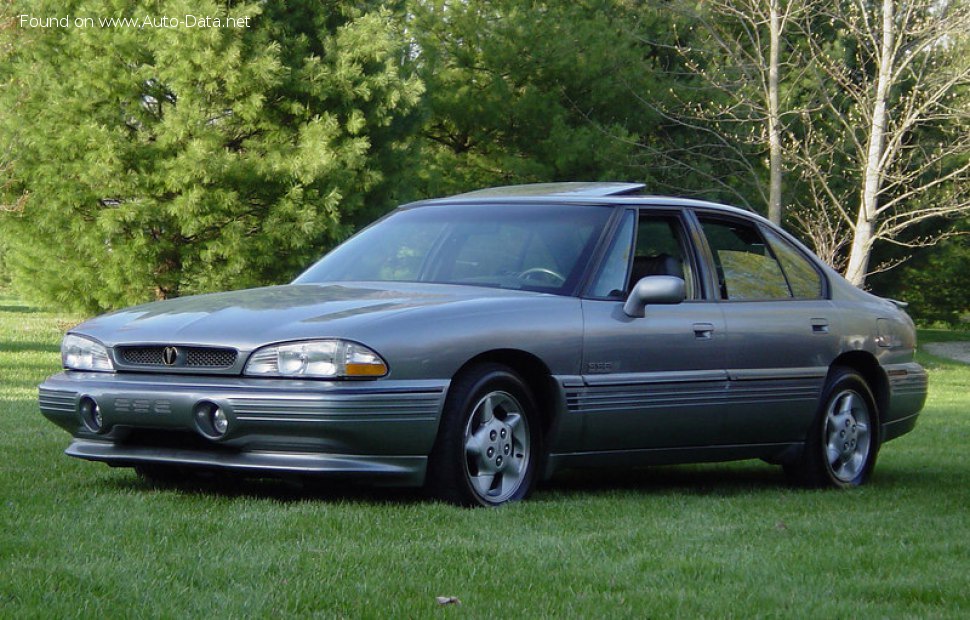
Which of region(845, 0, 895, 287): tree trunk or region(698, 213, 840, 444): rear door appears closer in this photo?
region(698, 213, 840, 444): rear door

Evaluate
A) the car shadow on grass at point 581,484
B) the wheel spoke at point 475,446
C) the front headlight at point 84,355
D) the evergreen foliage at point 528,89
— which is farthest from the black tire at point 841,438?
the evergreen foliage at point 528,89

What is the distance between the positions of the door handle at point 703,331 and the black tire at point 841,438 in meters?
1.04

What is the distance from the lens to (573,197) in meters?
7.88

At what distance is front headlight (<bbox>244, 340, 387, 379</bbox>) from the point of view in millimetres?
6301

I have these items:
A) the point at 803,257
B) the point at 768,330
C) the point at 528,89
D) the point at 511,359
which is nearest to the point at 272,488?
the point at 511,359

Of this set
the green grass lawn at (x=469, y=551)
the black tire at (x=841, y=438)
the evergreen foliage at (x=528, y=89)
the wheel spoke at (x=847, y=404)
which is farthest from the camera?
the evergreen foliage at (x=528, y=89)

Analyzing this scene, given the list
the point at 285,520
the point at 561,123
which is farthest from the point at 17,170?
the point at 285,520

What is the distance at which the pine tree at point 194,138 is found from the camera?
79.5 ft

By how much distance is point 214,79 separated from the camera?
80.0 feet

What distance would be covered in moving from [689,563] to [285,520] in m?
1.57

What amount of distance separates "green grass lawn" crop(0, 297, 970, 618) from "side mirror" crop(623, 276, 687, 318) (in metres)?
0.92

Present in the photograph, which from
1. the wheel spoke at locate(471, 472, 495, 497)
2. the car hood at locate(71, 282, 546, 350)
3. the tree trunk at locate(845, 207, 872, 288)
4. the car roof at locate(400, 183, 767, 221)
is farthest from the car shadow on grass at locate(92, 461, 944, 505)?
the tree trunk at locate(845, 207, 872, 288)

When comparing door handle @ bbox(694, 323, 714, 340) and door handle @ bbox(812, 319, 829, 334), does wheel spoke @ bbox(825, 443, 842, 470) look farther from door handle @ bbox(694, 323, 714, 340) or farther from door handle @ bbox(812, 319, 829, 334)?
door handle @ bbox(694, 323, 714, 340)

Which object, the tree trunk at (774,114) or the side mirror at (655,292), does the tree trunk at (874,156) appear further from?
the side mirror at (655,292)
